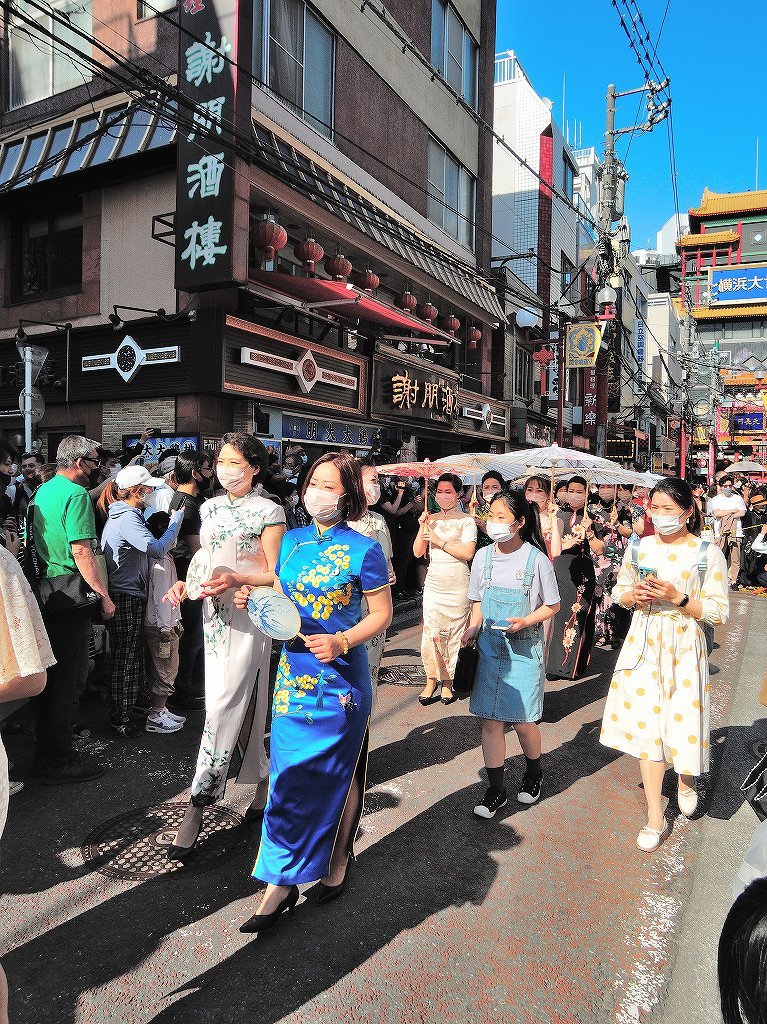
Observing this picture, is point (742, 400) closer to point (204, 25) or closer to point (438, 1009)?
point (204, 25)

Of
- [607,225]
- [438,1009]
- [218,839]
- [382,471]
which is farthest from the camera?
[607,225]

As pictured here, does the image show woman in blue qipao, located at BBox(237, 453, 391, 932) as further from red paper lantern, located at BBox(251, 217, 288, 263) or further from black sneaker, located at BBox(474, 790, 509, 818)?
red paper lantern, located at BBox(251, 217, 288, 263)

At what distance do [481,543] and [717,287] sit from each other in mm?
82968

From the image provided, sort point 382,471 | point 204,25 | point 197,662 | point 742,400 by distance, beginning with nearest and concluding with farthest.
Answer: point 197,662 < point 382,471 < point 204,25 < point 742,400

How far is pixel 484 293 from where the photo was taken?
872 inches

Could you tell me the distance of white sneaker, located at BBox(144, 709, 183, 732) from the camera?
521 centimetres

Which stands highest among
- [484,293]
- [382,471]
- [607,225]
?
[607,225]

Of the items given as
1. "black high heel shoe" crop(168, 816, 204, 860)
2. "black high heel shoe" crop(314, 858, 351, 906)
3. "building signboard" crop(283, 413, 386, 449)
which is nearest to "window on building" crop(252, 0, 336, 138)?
"building signboard" crop(283, 413, 386, 449)

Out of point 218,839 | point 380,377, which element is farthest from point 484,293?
point 218,839

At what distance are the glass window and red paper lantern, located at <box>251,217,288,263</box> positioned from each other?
3.21 metres

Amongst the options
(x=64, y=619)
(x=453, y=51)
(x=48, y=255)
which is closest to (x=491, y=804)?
(x=64, y=619)

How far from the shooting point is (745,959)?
2.06m

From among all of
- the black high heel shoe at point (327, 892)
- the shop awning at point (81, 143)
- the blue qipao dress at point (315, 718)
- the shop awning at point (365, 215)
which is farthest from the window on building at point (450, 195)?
the black high heel shoe at point (327, 892)

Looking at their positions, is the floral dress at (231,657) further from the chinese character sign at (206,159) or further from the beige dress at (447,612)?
the chinese character sign at (206,159)
